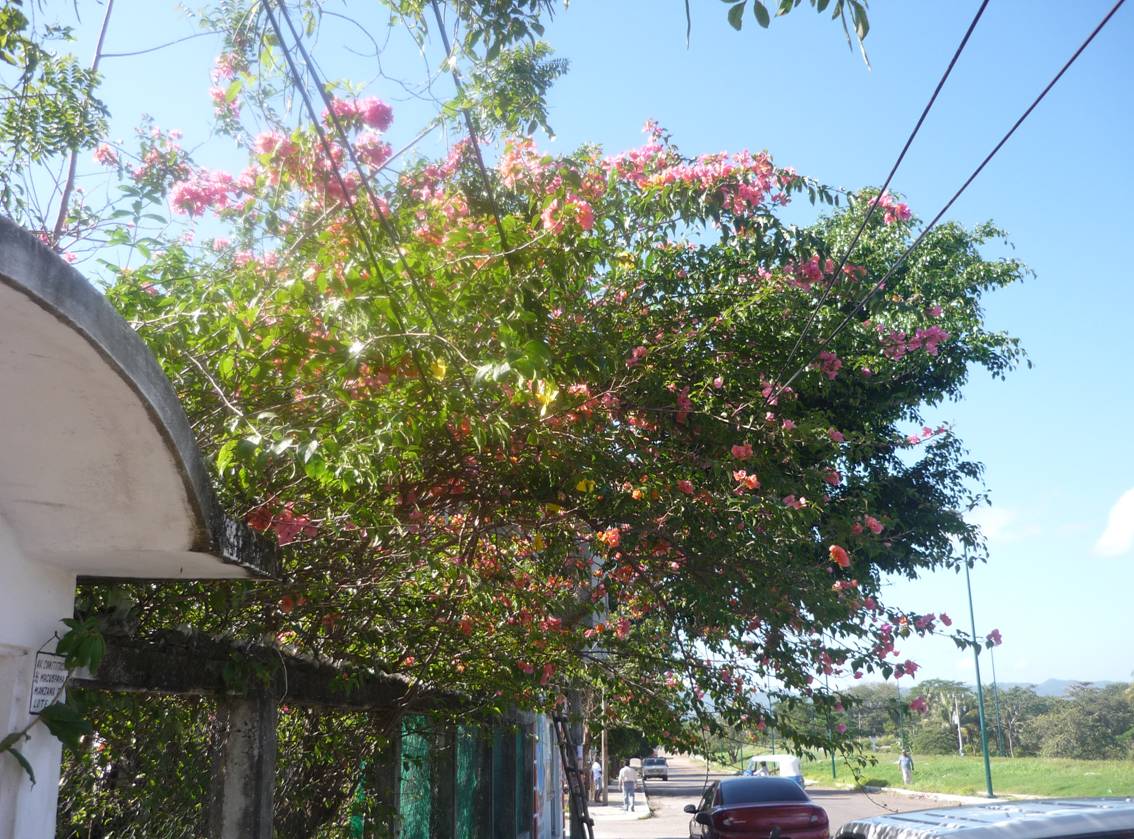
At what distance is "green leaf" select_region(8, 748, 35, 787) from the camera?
11.5ft

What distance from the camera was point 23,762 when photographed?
352cm

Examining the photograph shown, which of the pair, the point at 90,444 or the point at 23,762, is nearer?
the point at 90,444

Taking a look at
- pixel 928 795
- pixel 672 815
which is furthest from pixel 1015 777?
pixel 672 815

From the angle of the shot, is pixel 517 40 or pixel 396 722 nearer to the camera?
pixel 517 40

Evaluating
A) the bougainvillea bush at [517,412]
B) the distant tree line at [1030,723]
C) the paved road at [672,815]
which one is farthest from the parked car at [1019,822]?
the distant tree line at [1030,723]

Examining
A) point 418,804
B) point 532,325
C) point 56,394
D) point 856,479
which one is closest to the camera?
point 56,394

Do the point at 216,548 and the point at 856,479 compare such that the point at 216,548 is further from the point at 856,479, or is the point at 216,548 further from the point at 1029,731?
the point at 1029,731

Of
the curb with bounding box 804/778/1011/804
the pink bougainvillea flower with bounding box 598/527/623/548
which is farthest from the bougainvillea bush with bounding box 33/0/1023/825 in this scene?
the curb with bounding box 804/778/1011/804

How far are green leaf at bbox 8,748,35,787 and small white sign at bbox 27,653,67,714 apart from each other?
16cm

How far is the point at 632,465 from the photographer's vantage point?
7.46 meters

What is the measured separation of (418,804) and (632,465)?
410 centimetres

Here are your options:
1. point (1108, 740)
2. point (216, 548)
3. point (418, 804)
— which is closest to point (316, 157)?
point (216, 548)

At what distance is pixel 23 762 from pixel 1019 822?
3.66 metres

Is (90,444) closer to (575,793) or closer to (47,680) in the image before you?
(47,680)
